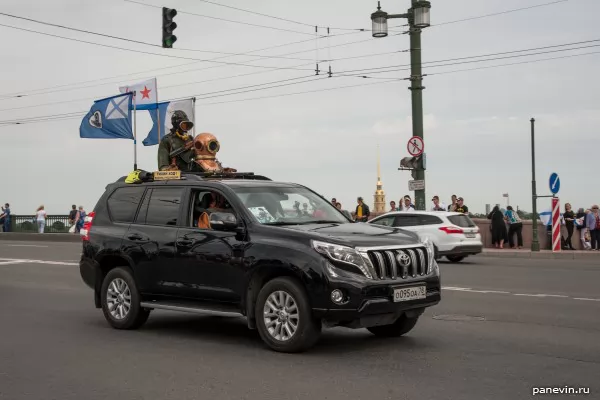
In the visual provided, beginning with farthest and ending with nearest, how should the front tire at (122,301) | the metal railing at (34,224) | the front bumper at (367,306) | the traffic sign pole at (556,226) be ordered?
the metal railing at (34,224) < the traffic sign pole at (556,226) < the front tire at (122,301) < the front bumper at (367,306)

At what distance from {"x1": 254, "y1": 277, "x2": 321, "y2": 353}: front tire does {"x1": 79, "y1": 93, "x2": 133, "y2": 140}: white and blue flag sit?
79.8ft

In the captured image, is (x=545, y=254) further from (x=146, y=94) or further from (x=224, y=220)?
(x=224, y=220)

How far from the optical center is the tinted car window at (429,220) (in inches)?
924

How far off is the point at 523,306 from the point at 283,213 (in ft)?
15.8

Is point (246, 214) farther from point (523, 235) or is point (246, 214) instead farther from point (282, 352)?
point (523, 235)

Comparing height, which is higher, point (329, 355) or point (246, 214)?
point (246, 214)

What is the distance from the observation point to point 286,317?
830cm

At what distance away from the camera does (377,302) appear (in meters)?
8.05

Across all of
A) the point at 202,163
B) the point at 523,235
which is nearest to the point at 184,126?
the point at 202,163

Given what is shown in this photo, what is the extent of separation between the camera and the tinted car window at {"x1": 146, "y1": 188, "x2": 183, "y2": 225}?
9883 millimetres

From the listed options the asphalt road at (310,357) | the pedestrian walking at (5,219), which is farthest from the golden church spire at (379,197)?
the asphalt road at (310,357)

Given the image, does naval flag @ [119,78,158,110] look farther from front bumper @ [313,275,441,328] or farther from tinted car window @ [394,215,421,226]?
front bumper @ [313,275,441,328]

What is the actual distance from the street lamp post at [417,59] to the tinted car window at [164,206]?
18449 mm

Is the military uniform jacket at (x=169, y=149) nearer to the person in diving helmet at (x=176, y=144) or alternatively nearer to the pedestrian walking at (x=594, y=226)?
the person in diving helmet at (x=176, y=144)
